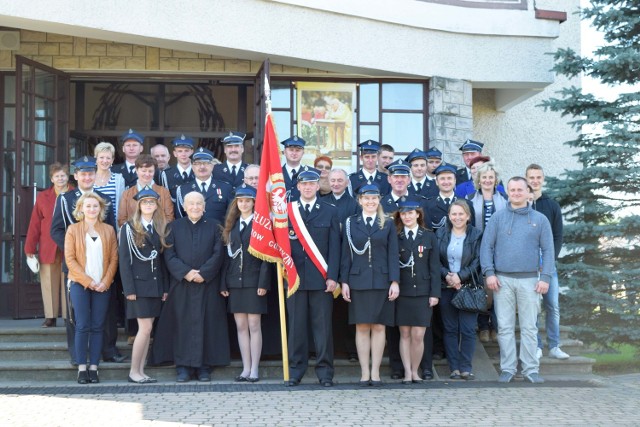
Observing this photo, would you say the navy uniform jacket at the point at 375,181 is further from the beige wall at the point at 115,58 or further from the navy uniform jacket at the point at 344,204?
the beige wall at the point at 115,58

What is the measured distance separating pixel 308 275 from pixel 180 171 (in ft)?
7.21

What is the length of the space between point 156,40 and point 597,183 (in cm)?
593

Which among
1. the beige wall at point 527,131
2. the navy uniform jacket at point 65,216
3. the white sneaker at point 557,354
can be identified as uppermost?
the beige wall at point 527,131

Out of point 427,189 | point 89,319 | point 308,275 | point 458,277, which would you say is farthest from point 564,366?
point 89,319

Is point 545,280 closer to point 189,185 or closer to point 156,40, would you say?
point 189,185

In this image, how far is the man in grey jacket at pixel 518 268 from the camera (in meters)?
9.91

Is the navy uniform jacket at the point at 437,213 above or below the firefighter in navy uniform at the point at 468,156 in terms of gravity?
below

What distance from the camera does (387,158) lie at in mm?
11602

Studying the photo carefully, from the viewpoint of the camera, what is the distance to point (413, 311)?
32.3 ft

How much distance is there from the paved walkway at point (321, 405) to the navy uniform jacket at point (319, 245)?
1045mm

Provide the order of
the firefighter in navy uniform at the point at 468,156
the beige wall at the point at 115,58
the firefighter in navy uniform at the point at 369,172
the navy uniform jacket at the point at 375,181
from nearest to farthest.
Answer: the navy uniform jacket at the point at 375,181
the firefighter in navy uniform at the point at 369,172
the firefighter in navy uniform at the point at 468,156
the beige wall at the point at 115,58

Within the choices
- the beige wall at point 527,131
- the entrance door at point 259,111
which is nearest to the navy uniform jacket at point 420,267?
the entrance door at point 259,111

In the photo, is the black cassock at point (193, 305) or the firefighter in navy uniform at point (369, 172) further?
the firefighter in navy uniform at point (369, 172)

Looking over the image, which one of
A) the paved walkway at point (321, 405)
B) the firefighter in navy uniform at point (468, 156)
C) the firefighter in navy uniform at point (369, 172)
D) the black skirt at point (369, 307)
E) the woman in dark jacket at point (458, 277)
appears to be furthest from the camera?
the firefighter in navy uniform at point (468, 156)
